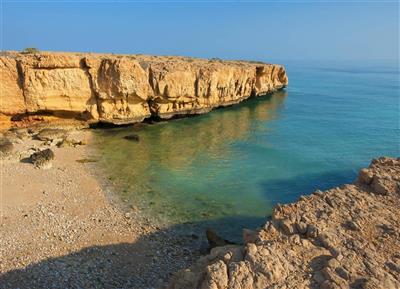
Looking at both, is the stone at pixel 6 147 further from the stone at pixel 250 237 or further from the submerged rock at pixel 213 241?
the stone at pixel 250 237

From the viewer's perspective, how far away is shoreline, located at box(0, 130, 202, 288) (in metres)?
14.7

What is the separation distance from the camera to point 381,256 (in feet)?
31.0

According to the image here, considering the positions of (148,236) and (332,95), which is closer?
(148,236)

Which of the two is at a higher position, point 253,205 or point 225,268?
point 225,268

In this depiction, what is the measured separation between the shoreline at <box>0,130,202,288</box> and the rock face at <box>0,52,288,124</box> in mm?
10411

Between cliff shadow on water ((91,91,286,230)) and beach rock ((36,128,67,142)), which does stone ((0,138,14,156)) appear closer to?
beach rock ((36,128,67,142))

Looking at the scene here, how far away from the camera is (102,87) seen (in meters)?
36.8

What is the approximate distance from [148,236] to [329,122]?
118 feet

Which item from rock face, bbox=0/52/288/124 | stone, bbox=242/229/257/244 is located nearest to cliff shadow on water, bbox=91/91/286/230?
rock face, bbox=0/52/288/124

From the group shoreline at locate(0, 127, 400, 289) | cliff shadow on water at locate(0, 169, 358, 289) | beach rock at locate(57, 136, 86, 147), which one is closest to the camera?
shoreline at locate(0, 127, 400, 289)

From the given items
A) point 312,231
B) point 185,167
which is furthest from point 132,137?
point 312,231

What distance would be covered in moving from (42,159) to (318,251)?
920 inches

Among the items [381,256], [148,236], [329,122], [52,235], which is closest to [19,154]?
[52,235]

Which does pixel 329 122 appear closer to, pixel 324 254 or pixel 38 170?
pixel 38 170
